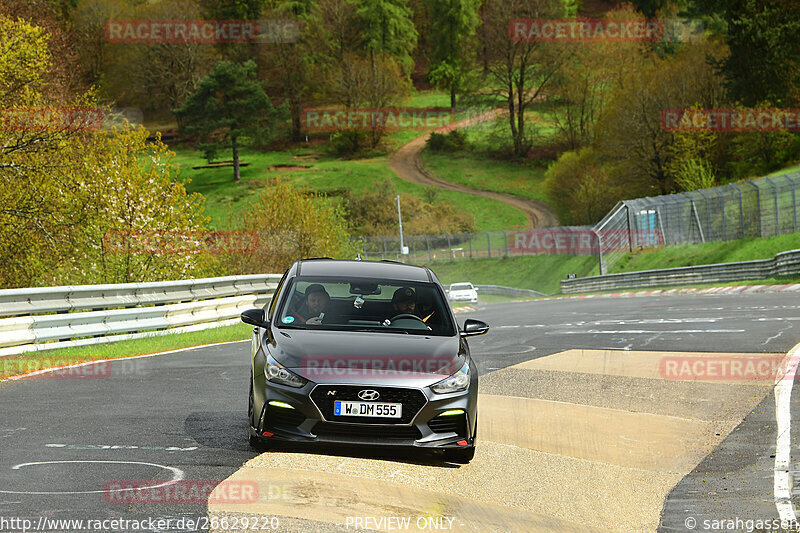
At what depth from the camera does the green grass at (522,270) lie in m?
55.6

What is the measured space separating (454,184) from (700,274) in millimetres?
66458

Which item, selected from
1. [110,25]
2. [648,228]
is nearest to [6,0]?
[648,228]

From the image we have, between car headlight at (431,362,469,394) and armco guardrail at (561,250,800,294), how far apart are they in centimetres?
2701

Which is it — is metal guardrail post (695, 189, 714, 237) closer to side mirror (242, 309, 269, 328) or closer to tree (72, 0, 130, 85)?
side mirror (242, 309, 269, 328)

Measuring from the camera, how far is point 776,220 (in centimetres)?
3750

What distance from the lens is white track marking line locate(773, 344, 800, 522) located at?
702 centimetres

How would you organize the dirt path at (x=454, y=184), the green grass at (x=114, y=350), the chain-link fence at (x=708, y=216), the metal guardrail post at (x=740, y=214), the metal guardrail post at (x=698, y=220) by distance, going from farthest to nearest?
the dirt path at (x=454, y=184), the metal guardrail post at (x=698, y=220), the metal guardrail post at (x=740, y=214), the chain-link fence at (x=708, y=216), the green grass at (x=114, y=350)

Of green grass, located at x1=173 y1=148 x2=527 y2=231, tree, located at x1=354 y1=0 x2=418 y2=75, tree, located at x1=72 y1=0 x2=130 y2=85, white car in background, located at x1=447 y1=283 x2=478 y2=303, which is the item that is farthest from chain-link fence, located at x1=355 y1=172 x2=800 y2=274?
tree, located at x1=72 y1=0 x2=130 y2=85

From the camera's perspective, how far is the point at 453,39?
13050cm

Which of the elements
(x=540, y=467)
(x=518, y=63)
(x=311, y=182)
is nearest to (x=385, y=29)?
(x=518, y=63)

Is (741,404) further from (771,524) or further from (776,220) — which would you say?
(776,220)

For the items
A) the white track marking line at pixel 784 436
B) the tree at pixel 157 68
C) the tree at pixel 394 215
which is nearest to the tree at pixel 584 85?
the tree at pixel 394 215

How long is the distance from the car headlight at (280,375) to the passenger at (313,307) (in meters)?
0.97

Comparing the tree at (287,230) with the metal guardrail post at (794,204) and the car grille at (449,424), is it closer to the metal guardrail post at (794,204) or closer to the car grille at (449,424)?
the metal guardrail post at (794,204)
